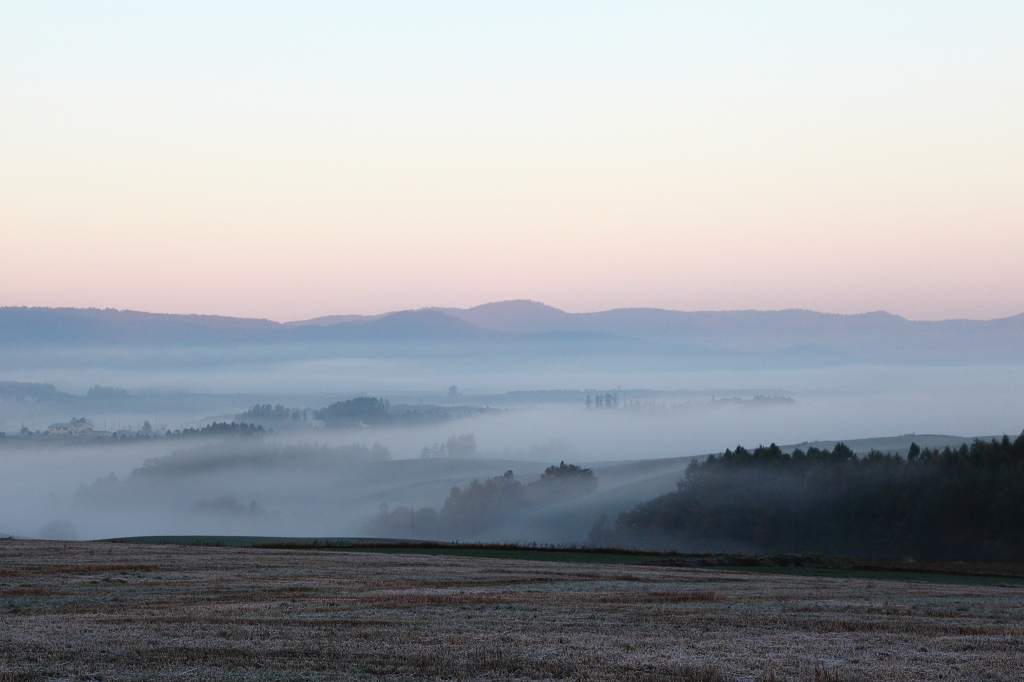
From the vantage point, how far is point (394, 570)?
41781 millimetres

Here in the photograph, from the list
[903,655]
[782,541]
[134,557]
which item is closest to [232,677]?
[903,655]

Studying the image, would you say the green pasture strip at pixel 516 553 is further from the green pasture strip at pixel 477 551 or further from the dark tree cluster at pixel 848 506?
the dark tree cluster at pixel 848 506

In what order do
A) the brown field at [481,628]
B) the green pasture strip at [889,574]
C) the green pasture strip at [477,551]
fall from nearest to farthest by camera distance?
the brown field at [481,628], the green pasture strip at [889,574], the green pasture strip at [477,551]

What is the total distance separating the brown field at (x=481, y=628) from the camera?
52.2ft

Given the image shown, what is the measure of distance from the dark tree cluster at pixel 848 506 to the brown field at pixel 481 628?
252 feet

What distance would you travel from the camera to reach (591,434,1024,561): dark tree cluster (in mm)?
107125

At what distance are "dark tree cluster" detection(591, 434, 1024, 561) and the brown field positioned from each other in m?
76.7

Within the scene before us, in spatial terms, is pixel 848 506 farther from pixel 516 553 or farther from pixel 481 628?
pixel 481 628

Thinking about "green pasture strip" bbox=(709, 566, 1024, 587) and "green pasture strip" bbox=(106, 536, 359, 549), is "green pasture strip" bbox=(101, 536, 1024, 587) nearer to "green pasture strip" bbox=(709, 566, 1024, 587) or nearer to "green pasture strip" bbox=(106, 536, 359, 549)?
"green pasture strip" bbox=(709, 566, 1024, 587)

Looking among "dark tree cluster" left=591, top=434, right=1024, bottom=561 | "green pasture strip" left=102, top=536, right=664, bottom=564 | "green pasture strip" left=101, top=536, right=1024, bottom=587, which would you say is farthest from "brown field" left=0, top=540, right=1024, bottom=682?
"dark tree cluster" left=591, top=434, right=1024, bottom=561

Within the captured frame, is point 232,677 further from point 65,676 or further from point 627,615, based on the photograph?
point 627,615

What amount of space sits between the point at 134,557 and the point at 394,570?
13349 mm

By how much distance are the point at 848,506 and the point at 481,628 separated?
109914mm

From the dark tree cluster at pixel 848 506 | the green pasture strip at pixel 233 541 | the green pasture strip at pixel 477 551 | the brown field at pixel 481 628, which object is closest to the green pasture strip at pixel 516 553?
the green pasture strip at pixel 477 551
